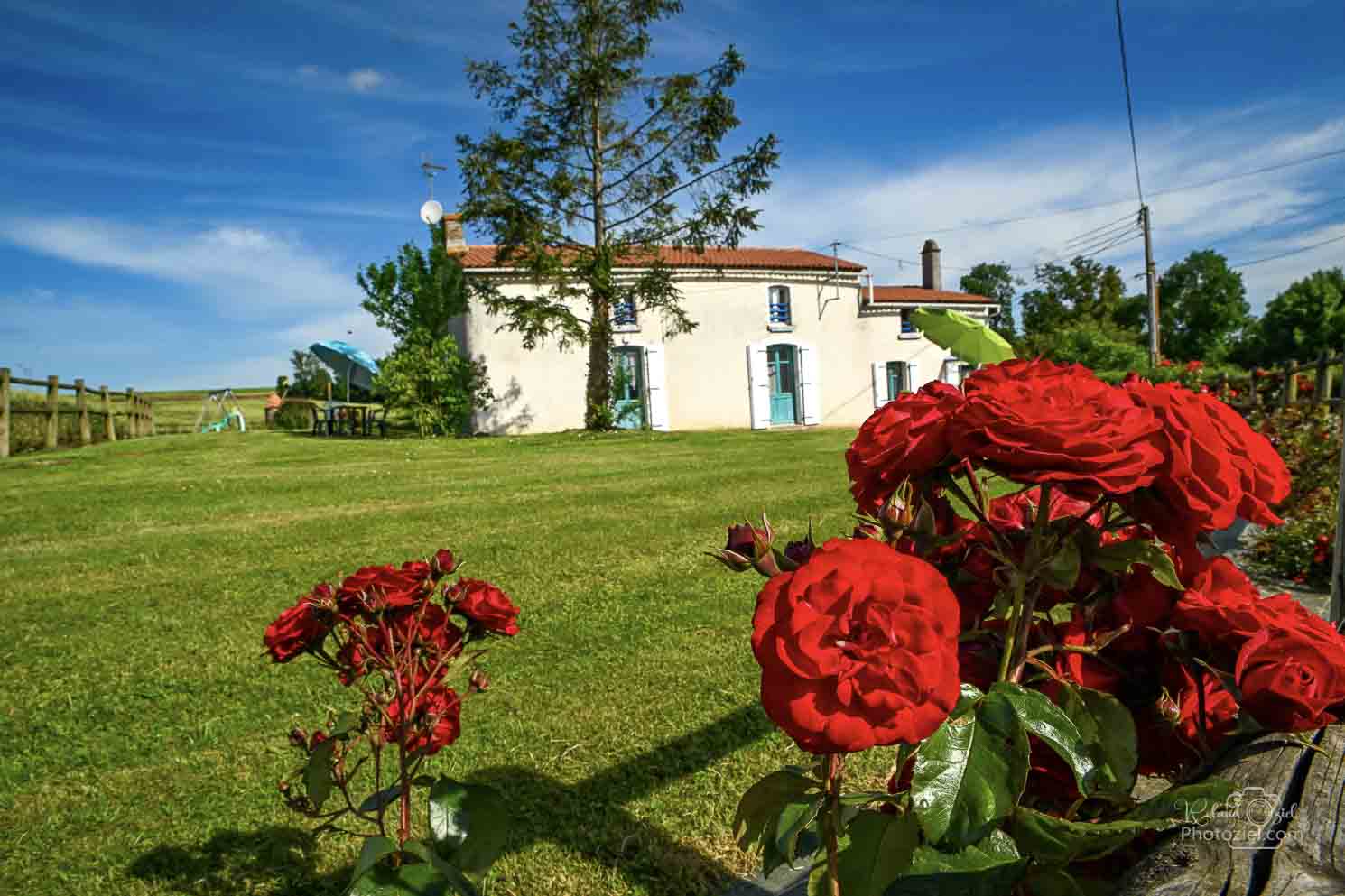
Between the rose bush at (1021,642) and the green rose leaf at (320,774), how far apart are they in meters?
0.80

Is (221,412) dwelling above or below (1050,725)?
above

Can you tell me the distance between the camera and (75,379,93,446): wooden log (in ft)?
48.3

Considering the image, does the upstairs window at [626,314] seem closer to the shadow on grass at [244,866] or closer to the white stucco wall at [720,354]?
the white stucco wall at [720,354]

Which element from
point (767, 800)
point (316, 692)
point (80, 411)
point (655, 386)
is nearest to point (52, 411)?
point (80, 411)

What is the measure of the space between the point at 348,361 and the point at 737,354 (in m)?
11.2

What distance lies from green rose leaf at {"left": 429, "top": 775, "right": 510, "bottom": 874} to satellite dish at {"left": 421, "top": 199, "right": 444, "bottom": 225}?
21262mm

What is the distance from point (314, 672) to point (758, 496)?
5112 millimetres

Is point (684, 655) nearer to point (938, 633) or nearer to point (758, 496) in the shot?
point (938, 633)

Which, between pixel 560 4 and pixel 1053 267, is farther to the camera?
pixel 1053 267

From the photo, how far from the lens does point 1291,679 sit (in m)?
0.77

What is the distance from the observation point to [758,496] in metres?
7.82

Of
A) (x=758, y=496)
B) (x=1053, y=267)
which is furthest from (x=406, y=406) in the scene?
(x=1053, y=267)

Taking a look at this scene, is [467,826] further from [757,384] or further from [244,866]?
[757,384]

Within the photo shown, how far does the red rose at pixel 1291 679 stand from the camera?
0.77 meters
